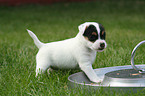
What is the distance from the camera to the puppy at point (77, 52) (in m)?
2.11

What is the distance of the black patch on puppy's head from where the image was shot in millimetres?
2088

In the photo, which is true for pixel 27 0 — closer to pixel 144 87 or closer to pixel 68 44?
pixel 68 44

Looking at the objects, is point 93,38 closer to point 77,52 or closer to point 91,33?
point 91,33

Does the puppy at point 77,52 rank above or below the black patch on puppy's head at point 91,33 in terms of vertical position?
below

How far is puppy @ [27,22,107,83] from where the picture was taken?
211cm

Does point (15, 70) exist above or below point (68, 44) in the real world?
below

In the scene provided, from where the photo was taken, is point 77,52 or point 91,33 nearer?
point 91,33

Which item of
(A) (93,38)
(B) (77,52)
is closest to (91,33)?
(A) (93,38)

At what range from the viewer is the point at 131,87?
1.72 metres

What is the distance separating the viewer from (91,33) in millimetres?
2100

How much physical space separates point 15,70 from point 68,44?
0.68m

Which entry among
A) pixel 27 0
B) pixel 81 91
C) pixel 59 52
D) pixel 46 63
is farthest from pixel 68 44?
pixel 27 0

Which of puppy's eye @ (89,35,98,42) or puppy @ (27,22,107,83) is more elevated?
puppy's eye @ (89,35,98,42)

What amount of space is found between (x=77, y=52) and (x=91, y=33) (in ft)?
0.80
